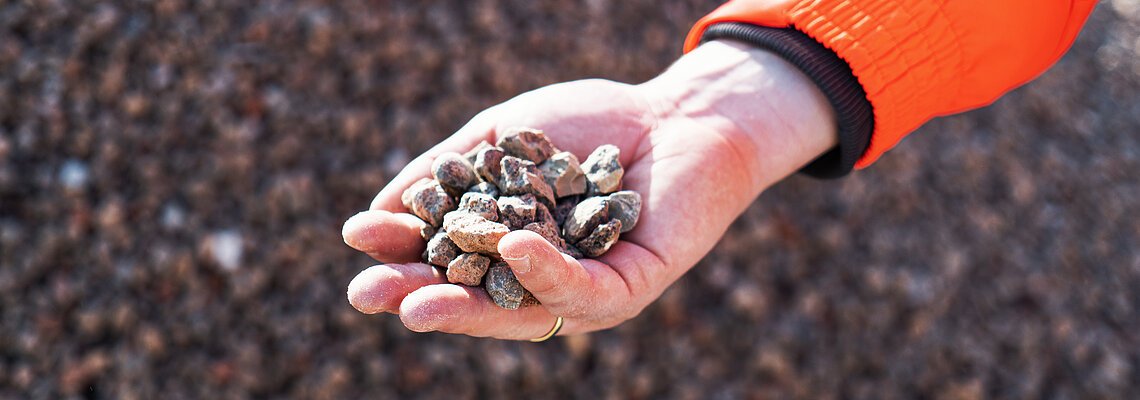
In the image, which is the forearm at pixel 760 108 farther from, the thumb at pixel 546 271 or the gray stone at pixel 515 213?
the thumb at pixel 546 271

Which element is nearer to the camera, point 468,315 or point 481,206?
point 468,315

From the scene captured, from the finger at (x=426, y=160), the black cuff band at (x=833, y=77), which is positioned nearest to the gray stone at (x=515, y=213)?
the finger at (x=426, y=160)

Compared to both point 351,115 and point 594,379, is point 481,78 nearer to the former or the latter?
point 351,115

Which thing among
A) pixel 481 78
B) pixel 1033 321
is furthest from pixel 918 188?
pixel 481 78

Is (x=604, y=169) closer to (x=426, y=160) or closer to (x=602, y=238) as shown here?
(x=602, y=238)

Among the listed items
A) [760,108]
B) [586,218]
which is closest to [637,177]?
[586,218]

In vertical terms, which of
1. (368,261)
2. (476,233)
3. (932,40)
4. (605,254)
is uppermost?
(932,40)
